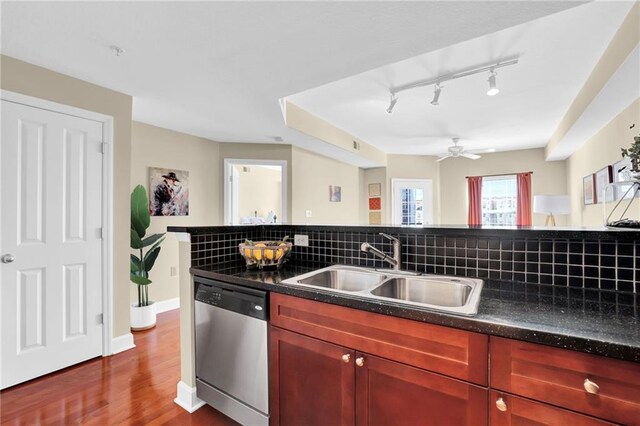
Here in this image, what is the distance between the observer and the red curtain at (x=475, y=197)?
19.8 ft

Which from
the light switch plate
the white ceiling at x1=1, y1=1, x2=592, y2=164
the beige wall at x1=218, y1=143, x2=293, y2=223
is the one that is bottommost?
the light switch plate

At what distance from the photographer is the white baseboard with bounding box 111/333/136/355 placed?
2.52 meters

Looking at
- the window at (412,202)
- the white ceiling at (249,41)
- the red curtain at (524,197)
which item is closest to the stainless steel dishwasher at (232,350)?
the white ceiling at (249,41)

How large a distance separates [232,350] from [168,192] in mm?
2753

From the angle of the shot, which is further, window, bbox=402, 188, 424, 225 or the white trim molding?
window, bbox=402, 188, 424, 225

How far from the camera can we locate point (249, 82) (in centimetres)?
238

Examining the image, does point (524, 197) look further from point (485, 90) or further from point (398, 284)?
point (398, 284)

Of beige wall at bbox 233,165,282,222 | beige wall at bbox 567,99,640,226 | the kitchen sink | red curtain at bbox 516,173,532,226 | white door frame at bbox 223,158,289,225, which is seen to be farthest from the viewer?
beige wall at bbox 233,165,282,222

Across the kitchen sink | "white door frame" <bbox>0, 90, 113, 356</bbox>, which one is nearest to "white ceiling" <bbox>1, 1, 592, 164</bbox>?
"white door frame" <bbox>0, 90, 113, 356</bbox>

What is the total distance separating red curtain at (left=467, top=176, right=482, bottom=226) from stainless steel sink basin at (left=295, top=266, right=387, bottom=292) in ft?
17.4

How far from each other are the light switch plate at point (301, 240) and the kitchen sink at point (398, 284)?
357 millimetres

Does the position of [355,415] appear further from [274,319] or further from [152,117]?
[152,117]

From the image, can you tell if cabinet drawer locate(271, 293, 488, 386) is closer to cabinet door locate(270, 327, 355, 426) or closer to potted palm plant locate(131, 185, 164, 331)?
cabinet door locate(270, 327, 355, 426)

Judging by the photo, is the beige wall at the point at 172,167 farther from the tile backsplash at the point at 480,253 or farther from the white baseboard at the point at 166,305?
the tile backsplash at the point at 480,253
